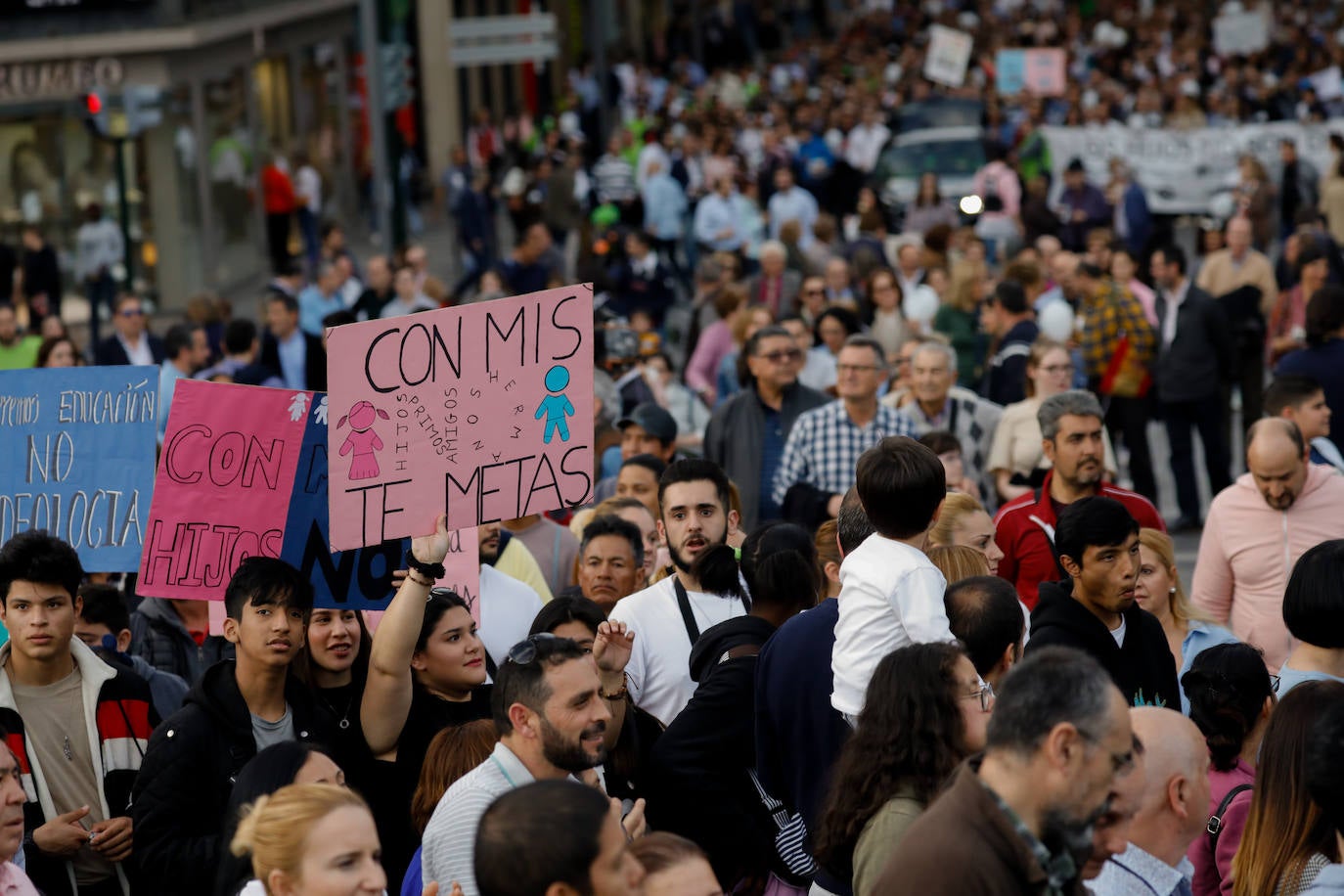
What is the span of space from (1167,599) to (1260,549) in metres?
0.88

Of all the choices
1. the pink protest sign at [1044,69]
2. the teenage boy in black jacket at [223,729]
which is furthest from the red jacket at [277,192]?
the teenage boy in black jacket at [223,729]

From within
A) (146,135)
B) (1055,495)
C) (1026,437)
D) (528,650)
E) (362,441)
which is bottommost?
(1026,437)

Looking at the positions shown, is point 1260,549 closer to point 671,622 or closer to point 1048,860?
point 671,622

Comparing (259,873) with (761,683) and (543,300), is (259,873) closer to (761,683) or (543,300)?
(761,683)

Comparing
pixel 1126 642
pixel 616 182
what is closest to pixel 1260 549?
pixel 1126 642

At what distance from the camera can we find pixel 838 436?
31.8 feet

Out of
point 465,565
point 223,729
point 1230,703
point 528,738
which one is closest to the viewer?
point 528,738

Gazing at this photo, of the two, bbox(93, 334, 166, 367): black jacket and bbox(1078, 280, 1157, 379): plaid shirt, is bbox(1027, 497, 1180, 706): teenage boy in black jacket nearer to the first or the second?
bbox(1078, 280, 1157, 379): plaid shirt

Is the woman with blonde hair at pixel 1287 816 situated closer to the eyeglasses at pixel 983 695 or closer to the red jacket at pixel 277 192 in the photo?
the eyeglasses at pixel 983 695

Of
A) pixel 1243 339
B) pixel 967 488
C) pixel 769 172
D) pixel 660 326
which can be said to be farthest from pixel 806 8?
pixel 967 488

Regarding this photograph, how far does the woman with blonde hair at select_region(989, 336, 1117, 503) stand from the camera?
10102 millimetres

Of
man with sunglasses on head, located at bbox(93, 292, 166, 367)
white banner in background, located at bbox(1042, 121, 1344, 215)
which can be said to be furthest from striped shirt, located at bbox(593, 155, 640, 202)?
man with sunglasses on head, located at bbox(93, 292, 166, 367)

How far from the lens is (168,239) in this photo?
1062 inches

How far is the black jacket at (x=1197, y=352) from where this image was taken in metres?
13.4
